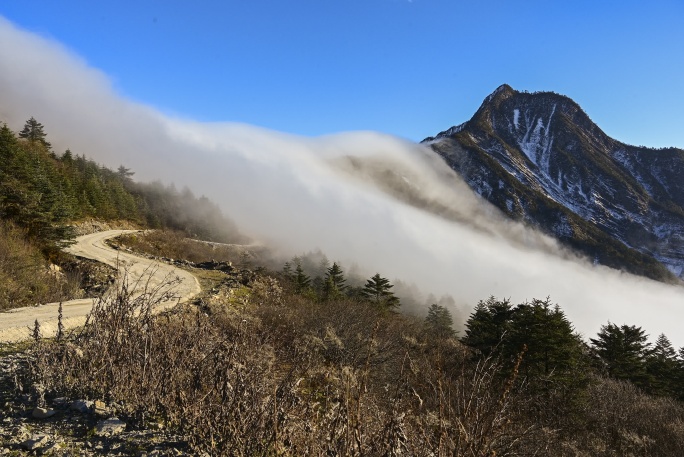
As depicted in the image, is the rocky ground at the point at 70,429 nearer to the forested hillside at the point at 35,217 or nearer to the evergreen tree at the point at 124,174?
the forested hillside at the point at 35,217

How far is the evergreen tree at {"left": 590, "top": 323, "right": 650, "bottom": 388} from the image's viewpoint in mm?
36531

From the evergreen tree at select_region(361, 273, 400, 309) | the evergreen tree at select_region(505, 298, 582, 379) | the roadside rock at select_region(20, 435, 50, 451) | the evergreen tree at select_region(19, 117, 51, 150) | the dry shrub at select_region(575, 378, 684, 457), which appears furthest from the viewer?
the evergreen tree at select_region(19, 117, 51, 150)

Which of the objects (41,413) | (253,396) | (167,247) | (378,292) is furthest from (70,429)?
(167,247)

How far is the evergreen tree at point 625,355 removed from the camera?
120ft

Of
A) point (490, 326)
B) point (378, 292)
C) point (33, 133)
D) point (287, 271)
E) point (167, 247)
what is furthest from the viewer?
point (33, 133)

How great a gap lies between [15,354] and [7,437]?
5.01 m

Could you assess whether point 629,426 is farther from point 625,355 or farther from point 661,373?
point 661,373

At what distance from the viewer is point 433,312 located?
4978 centimetres

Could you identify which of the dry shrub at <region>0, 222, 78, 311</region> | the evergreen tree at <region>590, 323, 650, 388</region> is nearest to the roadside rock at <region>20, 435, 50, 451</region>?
the dry shrub at <region>0, 222, 78, 311</region>

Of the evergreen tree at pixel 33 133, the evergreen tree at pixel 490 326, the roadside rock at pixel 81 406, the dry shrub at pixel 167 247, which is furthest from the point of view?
the evergreen tree at pixel 33 133

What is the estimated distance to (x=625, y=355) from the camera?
37.5 metres

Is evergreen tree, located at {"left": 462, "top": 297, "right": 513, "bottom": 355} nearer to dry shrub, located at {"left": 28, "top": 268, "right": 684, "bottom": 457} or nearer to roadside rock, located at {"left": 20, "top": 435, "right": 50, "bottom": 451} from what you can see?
dry shrub, located at {"left": 28, "top": 268, "right": 684, "bottom": 457}

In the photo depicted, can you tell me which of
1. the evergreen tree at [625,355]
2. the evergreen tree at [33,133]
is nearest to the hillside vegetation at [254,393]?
the evergreen tree at [625,355]

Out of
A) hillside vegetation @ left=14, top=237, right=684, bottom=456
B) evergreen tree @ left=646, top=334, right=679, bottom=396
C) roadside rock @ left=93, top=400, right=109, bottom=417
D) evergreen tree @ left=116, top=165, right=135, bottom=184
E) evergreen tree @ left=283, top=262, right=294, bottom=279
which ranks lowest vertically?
evergreen tree @ left=646, top=334, right=679, bottom=396
